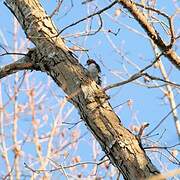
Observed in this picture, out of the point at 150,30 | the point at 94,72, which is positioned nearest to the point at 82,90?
the point at 94,72

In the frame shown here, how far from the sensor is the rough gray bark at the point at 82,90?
4.38ft

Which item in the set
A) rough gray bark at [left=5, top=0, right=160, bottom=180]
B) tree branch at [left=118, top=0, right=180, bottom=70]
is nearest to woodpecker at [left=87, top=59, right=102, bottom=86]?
rough gray bark at [left=5, top=0, right=160, bottom=180]

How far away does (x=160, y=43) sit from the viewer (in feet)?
5.59

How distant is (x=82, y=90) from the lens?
4.95 feet

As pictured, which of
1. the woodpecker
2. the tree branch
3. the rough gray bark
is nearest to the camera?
the rough gray bark

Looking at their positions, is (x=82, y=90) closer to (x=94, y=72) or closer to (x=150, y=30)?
(x=94, y=72)

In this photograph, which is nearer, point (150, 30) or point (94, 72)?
point (94, 72)

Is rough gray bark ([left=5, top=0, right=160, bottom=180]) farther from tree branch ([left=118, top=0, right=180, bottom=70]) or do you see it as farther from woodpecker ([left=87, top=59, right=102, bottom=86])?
tree branch ([left=118, top=0, right=180, bottom=70])

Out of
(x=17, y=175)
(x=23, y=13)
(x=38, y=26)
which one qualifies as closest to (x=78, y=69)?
(x=38, y=26)

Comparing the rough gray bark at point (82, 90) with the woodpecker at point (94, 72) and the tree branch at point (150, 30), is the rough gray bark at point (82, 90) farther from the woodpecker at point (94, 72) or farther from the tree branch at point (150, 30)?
the tree branch at point (150, 30)

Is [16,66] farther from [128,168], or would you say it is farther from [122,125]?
[128,168]

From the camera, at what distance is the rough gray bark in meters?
1.33

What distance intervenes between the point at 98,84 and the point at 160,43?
36cm

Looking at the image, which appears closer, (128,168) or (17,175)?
(128,168)
